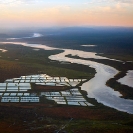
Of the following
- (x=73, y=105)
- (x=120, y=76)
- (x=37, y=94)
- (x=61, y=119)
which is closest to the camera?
(x=61, y=119)

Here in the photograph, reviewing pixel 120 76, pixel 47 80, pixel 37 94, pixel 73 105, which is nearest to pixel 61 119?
pixel 73 105

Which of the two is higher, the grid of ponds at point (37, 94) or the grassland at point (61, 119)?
the grassland at point (61, 119)

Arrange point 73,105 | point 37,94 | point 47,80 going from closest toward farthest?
point 73,105, point 37,94, point 47,80

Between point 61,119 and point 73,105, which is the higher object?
point 61,119

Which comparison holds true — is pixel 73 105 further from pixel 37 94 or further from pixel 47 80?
pixel 47 80

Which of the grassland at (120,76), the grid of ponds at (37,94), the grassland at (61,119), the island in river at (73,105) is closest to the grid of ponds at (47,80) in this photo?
the grid of ponds at (37,94)

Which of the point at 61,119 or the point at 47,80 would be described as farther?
the point at 47,80

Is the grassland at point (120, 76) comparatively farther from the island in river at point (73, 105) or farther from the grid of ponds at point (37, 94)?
the grid of ponds at point (37, 94)

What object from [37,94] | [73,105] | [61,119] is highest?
[61,119]

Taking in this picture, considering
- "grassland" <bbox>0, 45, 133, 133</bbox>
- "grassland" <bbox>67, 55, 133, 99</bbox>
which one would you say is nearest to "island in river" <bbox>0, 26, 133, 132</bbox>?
"grassland" <bbox>0, 45, 133, 133</bbox>
